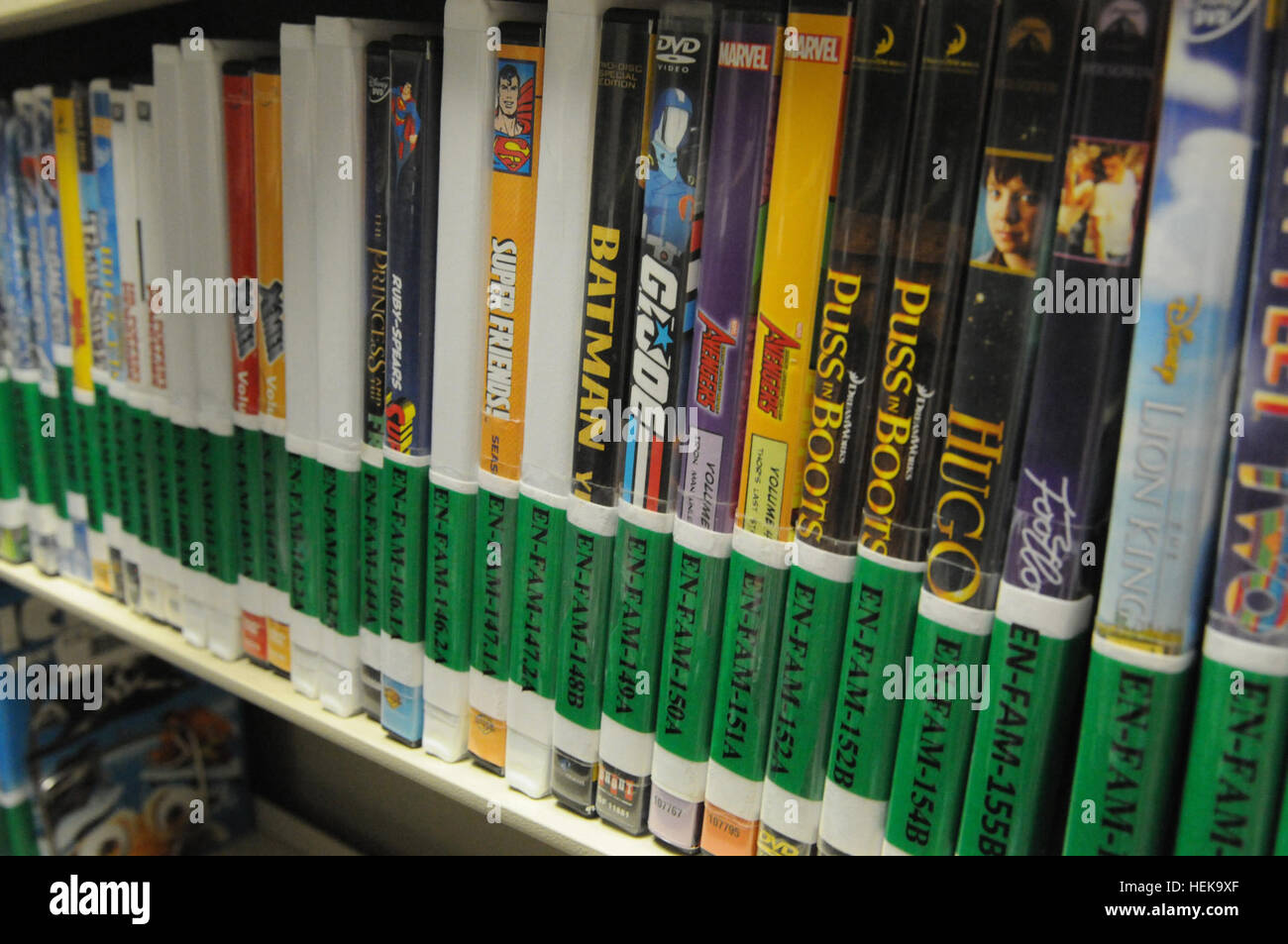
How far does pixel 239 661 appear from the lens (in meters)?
1.00

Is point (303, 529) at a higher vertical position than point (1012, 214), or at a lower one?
lower

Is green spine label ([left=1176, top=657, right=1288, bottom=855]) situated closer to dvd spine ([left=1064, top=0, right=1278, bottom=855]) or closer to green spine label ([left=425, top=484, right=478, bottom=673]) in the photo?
dvd spine ([left=1064, top=0, right=1278, bottom=855])

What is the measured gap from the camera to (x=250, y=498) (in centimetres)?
95

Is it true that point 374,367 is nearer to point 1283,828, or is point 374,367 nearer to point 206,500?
point 206,500

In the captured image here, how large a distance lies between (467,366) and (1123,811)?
1.76 feet

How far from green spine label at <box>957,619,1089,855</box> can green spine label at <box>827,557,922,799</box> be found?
0.05 meters

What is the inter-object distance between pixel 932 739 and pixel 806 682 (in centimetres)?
9

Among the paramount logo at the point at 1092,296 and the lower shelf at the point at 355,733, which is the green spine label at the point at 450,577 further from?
the paramount logo at the point at 1092,296

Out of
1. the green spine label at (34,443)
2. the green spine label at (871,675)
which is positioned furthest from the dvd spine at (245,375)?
the green spine label at (871,675)

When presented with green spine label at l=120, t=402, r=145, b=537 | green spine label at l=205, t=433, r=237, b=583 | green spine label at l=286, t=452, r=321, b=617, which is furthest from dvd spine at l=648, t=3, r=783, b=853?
green spine label at l=120, t=402, r=145, b=537

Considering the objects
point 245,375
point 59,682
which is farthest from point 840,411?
point 59,682

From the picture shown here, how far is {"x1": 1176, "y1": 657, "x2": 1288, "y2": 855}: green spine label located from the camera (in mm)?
494
